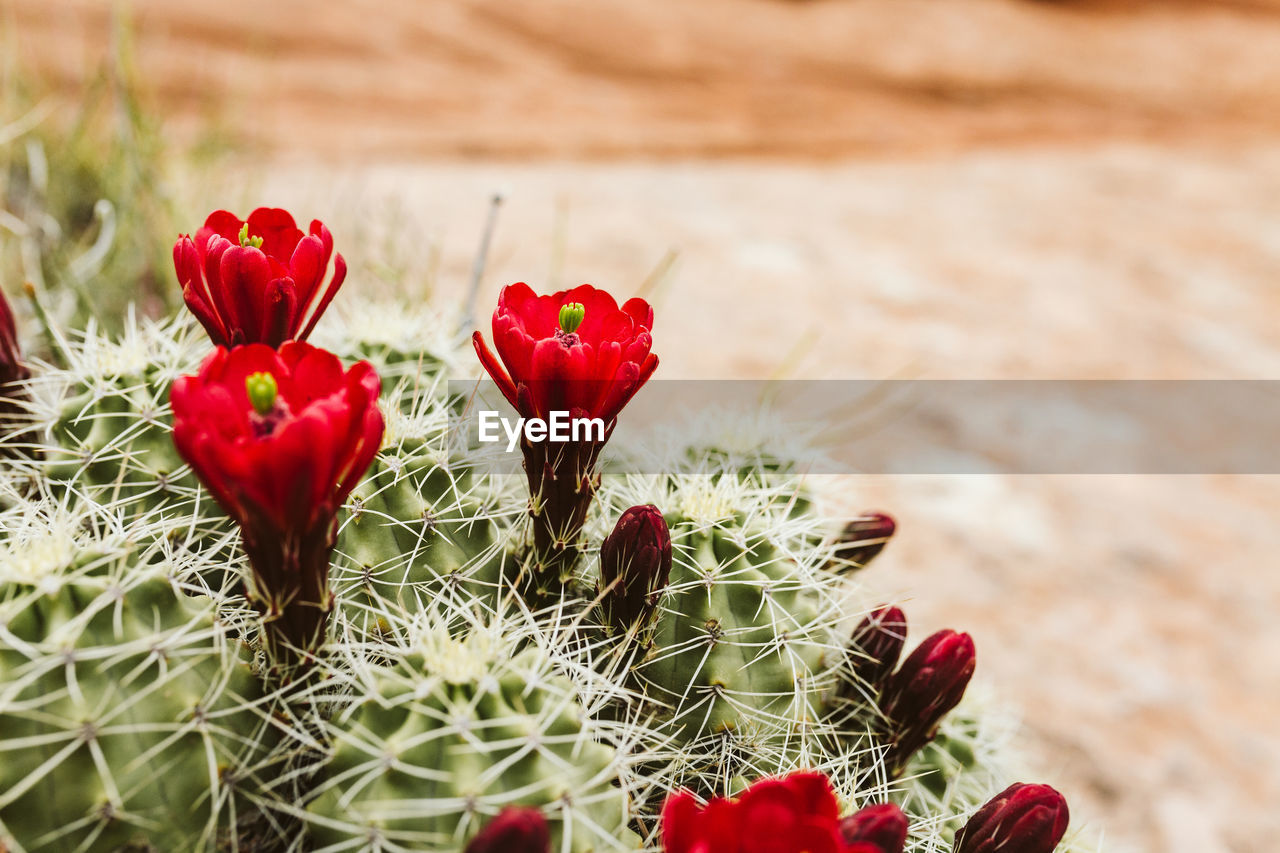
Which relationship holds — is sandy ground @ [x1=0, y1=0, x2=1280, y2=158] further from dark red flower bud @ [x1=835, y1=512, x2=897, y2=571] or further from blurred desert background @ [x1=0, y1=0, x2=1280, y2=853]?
dark red flower bud @ [x1=835, y1=512, x2=897, y2=571]

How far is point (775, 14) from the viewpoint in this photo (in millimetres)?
4918

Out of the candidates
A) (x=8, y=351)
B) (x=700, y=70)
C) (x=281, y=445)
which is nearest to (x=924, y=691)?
(x=281, y=445)

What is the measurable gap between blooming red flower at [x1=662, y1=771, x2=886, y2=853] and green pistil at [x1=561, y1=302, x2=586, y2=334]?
242 millimetres

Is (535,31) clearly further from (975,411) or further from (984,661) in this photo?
(984,661)

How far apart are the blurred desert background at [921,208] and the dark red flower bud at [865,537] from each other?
0.14 ft

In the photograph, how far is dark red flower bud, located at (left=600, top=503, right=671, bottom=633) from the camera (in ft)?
1.81

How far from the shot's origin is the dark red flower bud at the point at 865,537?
29.3 inches

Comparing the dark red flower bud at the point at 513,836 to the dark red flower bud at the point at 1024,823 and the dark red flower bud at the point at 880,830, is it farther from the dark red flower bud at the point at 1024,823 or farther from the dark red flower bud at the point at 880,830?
the dark red flower bud at the point at 1024,823

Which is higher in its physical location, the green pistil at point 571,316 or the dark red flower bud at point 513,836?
the green pistil at point 571,316

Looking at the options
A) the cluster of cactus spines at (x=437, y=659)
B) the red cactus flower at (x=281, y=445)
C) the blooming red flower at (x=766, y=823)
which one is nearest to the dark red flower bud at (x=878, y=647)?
the cluster of cactus spines at (x=437, y=659)

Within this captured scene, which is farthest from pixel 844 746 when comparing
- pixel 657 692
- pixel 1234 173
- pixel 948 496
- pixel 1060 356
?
pixel 1234 173

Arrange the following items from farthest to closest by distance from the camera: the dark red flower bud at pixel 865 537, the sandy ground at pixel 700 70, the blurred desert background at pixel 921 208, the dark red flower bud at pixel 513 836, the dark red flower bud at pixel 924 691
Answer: the sandy ground at pixel 700 70 < the blurred desert background at pixel 921 208 < the dark red flower bud at pixel 865 537 < the dark red flower bud at pixel 924 691 < the dark red flower bud at pixel 513 836

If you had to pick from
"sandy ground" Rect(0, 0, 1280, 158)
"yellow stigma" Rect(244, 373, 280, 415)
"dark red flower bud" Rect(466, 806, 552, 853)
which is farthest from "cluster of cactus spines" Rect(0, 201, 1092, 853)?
"sandy ground" Rect(0, 0, 1280, 158)

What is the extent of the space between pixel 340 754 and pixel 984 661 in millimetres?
1331
